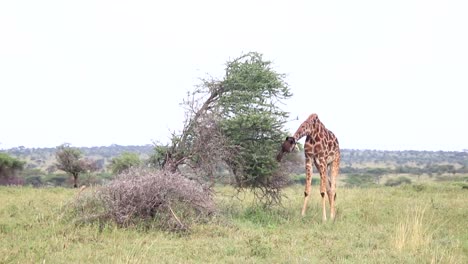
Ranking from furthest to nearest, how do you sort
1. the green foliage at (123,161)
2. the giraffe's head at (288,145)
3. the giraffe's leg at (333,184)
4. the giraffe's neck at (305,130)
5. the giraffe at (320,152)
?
the green foliage at (123,161)
the giraffe's leg at (333,184)
the giraffe at (320,152)
the giraffe's neck at (305,130)
the giraffe's head at (288,145)

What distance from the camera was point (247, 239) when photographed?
9.41 metres

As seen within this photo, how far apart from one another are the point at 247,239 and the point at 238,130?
374cm

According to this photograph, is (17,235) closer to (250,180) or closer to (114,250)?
(114,250)

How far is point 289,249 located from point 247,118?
4.35 metres

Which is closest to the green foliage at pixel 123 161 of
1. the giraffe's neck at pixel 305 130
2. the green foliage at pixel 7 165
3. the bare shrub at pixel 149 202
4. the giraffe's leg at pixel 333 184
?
the green foliage at pixel 7 165

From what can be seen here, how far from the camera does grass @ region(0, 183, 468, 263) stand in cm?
784

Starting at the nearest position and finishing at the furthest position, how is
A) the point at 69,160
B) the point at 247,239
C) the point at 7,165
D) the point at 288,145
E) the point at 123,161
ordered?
1. the point at 247,239
2. the point at 288,145
3. the point at 69,160
4. the point at 123,161
5. the point at 7,165

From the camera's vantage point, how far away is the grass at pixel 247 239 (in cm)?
784

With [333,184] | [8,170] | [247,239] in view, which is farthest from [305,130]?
[8,170]

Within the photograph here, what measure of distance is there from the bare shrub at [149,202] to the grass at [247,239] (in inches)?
14.1

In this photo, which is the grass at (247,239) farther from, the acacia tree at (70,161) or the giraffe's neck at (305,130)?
the acacia tree at (70,161)

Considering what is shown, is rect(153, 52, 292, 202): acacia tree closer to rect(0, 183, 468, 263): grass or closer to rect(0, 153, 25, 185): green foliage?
rect(0, 183, 468, 263): grass

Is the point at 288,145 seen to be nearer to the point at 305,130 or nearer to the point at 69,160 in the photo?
the point at 305,130

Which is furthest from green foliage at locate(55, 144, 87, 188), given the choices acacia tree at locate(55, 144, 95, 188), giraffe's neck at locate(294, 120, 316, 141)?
giraffe's neck at locate(294, 120, 316, 141)
